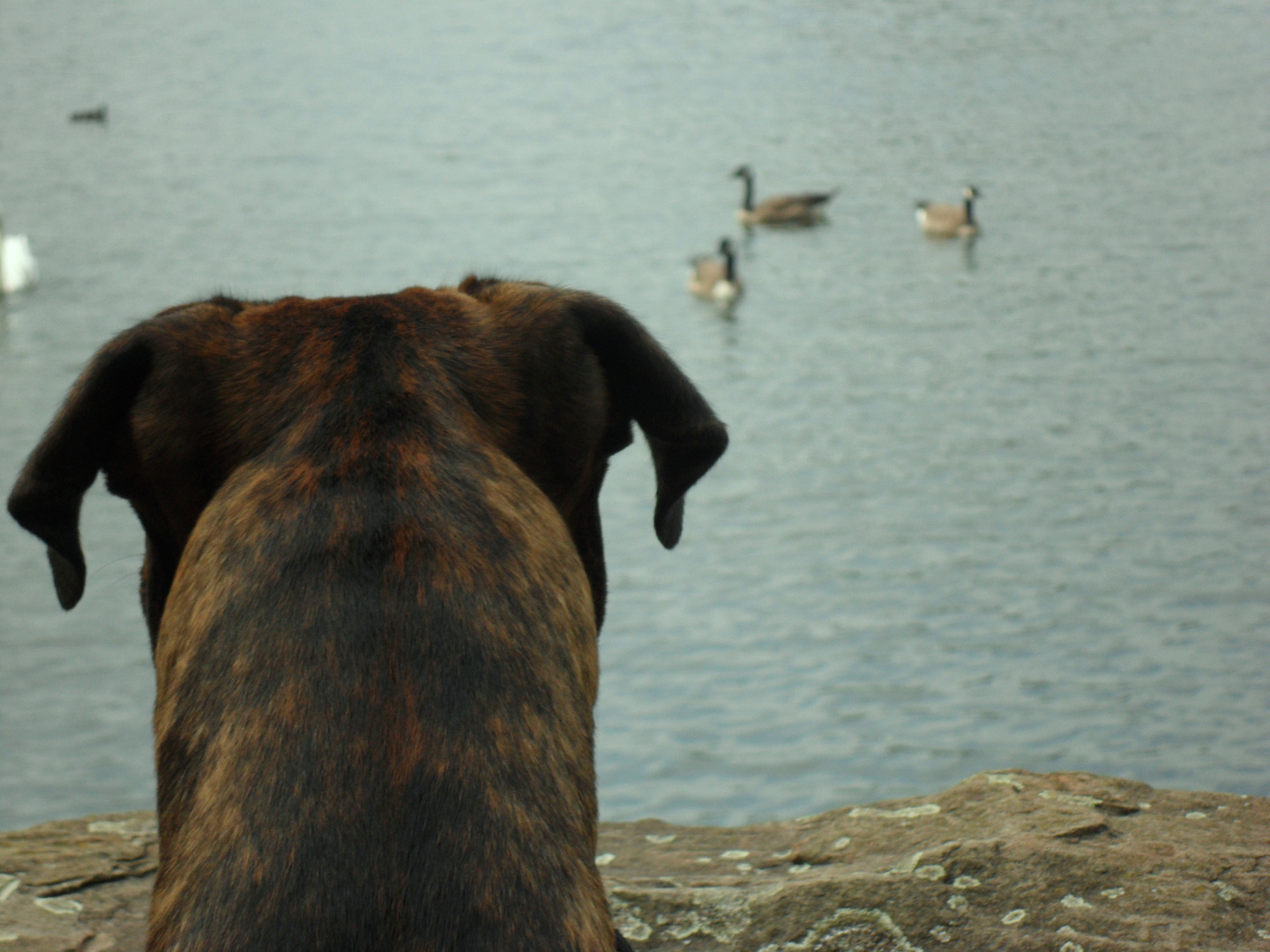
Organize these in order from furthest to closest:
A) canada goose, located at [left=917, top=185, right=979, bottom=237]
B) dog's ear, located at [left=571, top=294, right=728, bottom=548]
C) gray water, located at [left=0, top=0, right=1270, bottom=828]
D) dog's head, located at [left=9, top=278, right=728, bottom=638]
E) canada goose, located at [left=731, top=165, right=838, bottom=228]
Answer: canada goose, located at [left=731, top=165, right=838, bottom=228] → canada goose, located at [left=917, top=185, right=979, bottom=237] → gray water, located at [left=0, top=0, right=1270, bottom=828] → dog's ear, located at [left=571, top=294, right=728, bottom=548] → dog's head, located at [left=9, top=278, right=728, bottom=638]

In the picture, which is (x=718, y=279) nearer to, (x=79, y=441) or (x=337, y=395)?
(x=79, y=441)

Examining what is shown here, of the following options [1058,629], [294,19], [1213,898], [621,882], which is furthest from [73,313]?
[294,19]

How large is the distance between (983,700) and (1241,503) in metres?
3.35

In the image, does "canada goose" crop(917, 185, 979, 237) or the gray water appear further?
"canada goose" crop(917, 185, 979, 237)

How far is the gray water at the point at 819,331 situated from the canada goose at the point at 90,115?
30 cm

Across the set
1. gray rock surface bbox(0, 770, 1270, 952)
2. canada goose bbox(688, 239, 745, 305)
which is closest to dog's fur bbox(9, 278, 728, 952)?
A: gray rock surface bbox(0, 770, 1270, 952)

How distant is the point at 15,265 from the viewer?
607 inches

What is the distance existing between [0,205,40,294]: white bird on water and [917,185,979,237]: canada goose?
974 cm

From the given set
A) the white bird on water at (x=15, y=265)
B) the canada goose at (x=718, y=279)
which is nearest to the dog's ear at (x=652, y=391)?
the canada goose at (x=718, y=279)

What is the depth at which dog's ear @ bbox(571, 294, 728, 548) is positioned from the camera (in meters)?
2.32

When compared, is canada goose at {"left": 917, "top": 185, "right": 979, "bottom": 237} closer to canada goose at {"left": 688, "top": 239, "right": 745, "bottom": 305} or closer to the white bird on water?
canada goose at {"left": 688, "top": 239, "right": 745, "bottom": 305}

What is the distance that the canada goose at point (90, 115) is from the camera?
24078 millimetres

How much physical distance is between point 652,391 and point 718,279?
553 inches

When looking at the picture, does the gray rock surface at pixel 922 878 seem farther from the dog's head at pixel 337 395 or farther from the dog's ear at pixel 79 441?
the dog's ear at pixel 79 441
